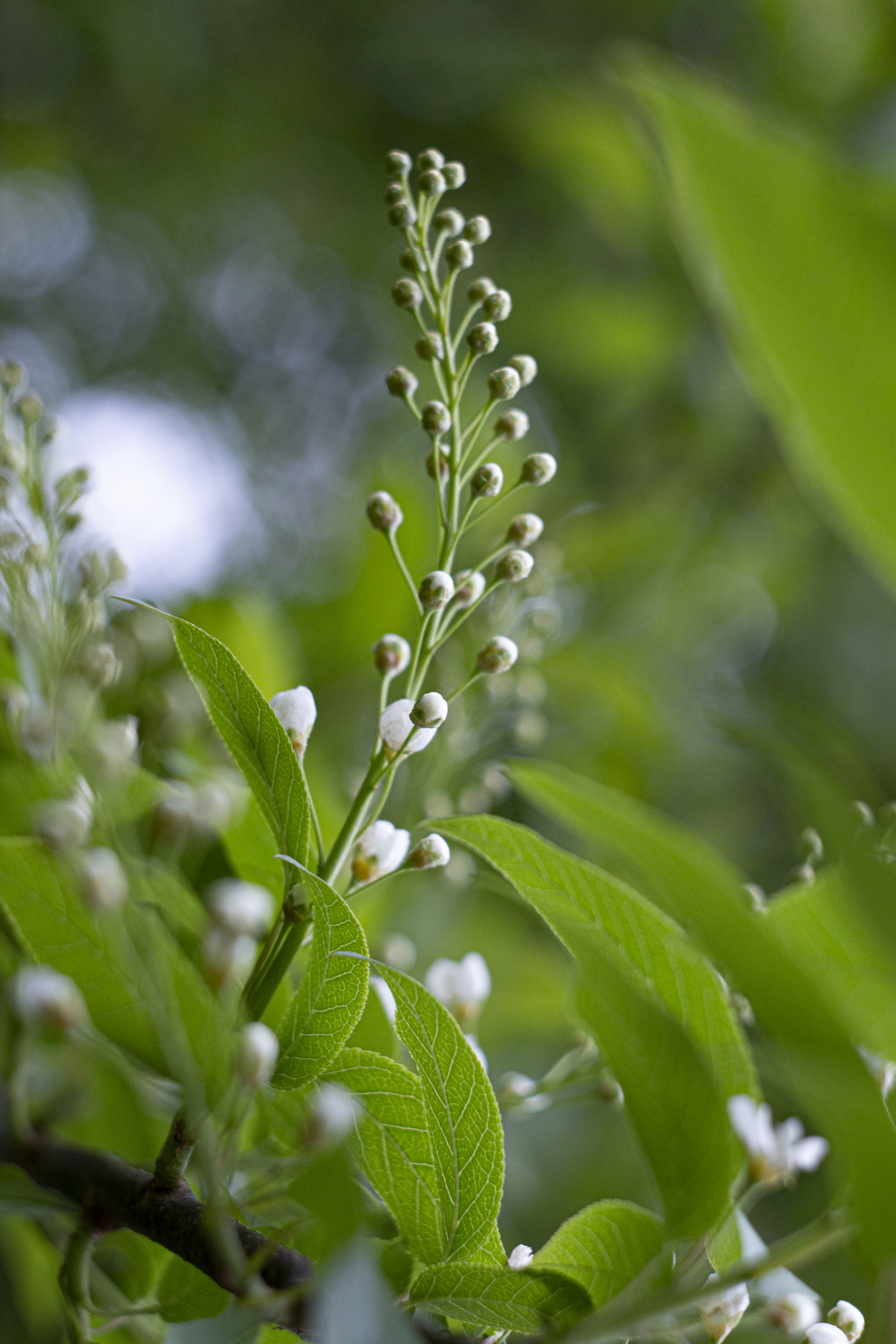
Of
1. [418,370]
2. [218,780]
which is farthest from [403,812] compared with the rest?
[418,370]

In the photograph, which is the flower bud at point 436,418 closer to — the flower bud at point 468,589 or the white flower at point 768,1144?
the flower bud at point 468,589

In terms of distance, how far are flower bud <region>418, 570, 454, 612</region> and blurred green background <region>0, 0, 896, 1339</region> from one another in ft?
0.48

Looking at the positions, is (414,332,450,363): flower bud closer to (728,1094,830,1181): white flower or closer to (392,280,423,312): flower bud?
(392,280,423,312): flower bud

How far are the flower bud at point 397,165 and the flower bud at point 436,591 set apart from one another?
137mm

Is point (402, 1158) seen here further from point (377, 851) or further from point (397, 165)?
point (397, 165)

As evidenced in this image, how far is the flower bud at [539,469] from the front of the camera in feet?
1.08

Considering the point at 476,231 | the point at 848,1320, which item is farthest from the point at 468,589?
the point at 848,1320

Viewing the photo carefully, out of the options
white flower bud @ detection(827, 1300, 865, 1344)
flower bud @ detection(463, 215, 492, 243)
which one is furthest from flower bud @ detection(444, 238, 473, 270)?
white flower bud @ detection(827, 1300, 865, 1344)

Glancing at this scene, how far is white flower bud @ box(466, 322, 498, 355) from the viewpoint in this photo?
325 millimetres

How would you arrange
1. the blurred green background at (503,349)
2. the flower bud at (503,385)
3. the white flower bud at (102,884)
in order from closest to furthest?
the white flower bud at (102,884), the flower bud at (503,385), the blurred green background at (503,349)

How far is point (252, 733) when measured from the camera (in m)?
0.27

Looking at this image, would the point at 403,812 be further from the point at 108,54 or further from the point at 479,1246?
the point at 108,54

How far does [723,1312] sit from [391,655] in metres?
0.19

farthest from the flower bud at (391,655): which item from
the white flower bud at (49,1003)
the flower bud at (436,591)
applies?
the white flower bud at (49,1003)
